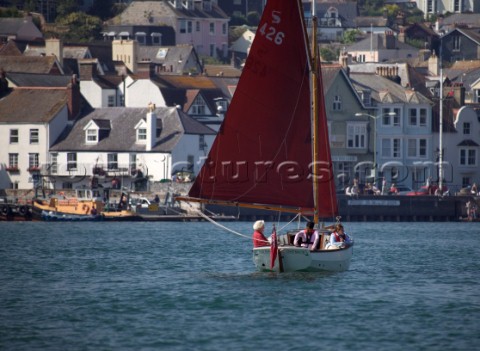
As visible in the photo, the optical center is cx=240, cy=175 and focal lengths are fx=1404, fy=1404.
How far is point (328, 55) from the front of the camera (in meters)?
175

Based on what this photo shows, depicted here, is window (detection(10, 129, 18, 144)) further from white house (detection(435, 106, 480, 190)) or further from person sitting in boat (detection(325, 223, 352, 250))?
person sitting in boat (detection(325, 223, 352, 250))

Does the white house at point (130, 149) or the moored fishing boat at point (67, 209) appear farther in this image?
the white house at point (130, 149)

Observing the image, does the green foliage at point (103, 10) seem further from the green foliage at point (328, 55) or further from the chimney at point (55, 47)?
the chimney at point (55, 47)

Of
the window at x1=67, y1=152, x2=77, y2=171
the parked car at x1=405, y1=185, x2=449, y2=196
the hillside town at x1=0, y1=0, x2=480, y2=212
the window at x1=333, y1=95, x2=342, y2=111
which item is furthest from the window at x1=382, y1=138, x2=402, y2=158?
the window at x1=67, y1=152, x2=77, y2=171

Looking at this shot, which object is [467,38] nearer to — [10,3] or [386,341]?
[10,3]

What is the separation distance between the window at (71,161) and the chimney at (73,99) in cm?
433

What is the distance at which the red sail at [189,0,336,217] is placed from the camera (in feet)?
157

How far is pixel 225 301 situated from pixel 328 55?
437 ft

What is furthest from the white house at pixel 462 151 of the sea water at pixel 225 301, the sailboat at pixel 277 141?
the sailboat at pixel 277 141

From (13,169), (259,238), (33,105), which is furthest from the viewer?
(33,105)

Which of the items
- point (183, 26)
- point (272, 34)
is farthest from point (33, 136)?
point (183, 26)

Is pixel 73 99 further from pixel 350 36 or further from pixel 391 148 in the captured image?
pixel 350 36

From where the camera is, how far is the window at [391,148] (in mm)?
118125

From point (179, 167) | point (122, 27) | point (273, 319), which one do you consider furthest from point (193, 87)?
point (273, 319)
